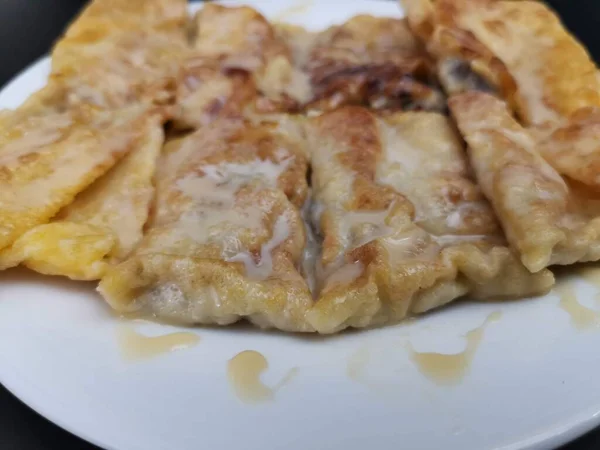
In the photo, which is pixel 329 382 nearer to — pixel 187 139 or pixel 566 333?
pixel 566 333

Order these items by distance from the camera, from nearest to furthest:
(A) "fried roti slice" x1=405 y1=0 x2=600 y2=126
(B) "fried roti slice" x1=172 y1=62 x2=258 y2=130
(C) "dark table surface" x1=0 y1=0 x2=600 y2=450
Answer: (A) "fried roti slice" x1=405 y1=0 x2=600 y2=126 → (B) "fried roti slice" x1=172 y1=62 x2=258 y2=130 → (C) "dark table surface" x1=0 y1=0 x2=600 y2=450

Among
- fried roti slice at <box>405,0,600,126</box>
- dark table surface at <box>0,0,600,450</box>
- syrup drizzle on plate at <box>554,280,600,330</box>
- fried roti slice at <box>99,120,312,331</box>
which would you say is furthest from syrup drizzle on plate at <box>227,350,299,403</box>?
dark table surface at <box>0,0,600,450</box>

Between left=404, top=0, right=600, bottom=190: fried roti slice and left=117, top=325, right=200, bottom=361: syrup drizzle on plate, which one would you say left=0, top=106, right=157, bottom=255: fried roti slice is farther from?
left=404, top=0, right=600, bottom=190: fried roti slice

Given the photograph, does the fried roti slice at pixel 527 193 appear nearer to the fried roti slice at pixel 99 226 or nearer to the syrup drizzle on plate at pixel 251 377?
the syrup drizzle on plate at pixel 251 377

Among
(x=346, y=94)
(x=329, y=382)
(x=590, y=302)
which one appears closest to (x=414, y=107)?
(x=346, y=94)

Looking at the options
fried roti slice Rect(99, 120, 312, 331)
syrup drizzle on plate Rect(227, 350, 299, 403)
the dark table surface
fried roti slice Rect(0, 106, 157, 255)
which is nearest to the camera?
syrup drizzle on plate Rect(227, 350, 299, 403)

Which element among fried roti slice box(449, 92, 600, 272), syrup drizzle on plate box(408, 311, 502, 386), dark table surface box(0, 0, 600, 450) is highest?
fried roti slice box(449, 92, 600, 272)

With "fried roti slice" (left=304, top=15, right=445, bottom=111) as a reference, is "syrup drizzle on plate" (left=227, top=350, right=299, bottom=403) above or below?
below
